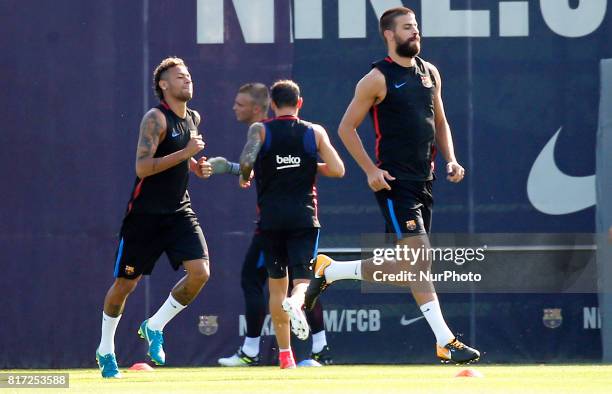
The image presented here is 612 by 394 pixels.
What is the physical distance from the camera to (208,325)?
1202 cm

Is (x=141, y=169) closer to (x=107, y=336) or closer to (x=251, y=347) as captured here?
(x=107, y=336)

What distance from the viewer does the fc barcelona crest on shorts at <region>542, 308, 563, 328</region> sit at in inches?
474

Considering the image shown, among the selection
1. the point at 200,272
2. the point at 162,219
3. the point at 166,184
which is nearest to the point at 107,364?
the point at 200,272

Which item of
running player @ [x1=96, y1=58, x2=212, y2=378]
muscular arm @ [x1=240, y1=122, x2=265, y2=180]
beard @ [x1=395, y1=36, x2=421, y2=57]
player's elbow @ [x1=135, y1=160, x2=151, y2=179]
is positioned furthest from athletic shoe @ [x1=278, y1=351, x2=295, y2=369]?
beard @ [x1=395, y1=36, x2=421, y2=57]

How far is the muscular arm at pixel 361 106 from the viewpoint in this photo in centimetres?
876

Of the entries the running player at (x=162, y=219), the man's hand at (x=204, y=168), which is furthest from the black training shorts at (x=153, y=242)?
the man's hand at (x=204, y=168)

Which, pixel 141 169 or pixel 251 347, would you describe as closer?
pixel 141 169

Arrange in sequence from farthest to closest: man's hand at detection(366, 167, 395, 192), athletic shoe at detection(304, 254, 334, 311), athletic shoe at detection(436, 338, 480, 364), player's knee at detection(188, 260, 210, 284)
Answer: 1. athletic shoe at detection(304, 254, 334, 311)
2. player's knee at detection(188, 260, 210, 284)
3. man's hand at detection(366, 167, 395, 192)
4. athletic shoe at detection(436, 338, 480, 364)

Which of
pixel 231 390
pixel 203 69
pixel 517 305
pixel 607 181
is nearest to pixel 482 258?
pixel 517 305

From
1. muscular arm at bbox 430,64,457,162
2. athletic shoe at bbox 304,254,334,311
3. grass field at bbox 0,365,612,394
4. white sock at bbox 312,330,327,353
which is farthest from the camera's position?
white sock at bbox 312,330,327,353

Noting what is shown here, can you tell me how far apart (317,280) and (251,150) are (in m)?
1.01

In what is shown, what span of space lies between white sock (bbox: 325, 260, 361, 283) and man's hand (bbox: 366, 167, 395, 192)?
0.77m

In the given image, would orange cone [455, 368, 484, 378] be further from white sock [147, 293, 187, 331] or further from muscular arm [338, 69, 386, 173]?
white sock [147, 293, 187, 331]

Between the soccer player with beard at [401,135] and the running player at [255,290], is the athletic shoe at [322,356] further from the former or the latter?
the soccer player with beard at [401,135]
